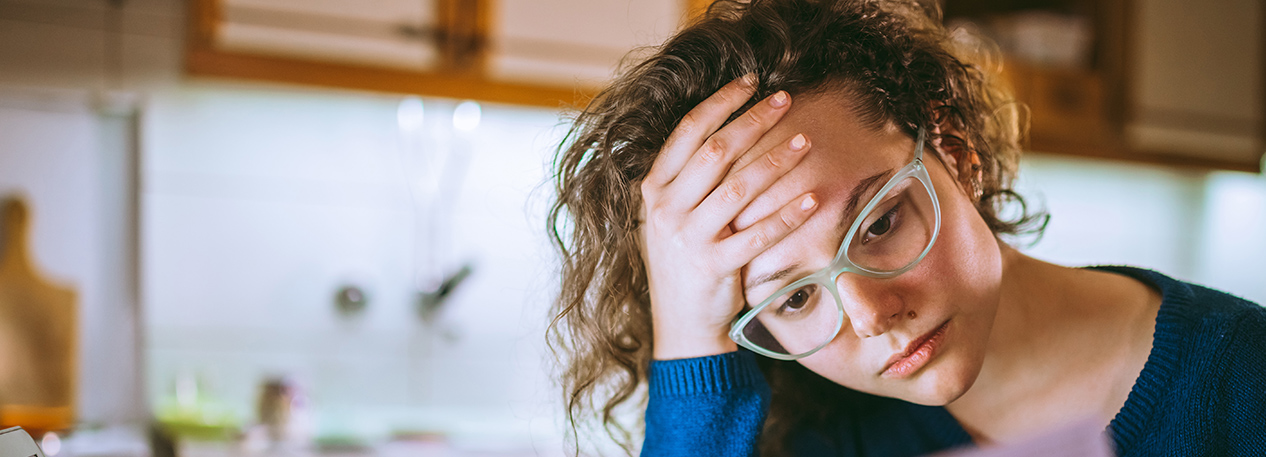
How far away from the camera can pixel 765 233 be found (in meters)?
0.75

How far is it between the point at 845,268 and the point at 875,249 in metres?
0.04

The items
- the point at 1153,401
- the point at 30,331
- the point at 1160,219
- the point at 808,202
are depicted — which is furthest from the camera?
the point at 1160,219

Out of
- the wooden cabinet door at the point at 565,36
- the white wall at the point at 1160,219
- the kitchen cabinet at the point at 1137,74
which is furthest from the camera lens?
the white wall at the point at 1160,219

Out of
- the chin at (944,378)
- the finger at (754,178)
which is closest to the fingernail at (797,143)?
the finger at (754,178)

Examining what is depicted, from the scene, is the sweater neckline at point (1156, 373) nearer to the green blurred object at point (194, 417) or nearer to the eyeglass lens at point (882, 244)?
the eyeglass lens at point (882, 244)

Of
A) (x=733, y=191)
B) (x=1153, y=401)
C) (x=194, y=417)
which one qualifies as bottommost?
(x=194, y=417)

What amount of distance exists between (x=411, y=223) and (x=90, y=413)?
0.80m

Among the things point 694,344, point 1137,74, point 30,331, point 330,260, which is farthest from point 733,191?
point 1137,74

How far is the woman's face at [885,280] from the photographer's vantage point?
0.75 metres

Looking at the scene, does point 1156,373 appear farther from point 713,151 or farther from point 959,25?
point 959,25

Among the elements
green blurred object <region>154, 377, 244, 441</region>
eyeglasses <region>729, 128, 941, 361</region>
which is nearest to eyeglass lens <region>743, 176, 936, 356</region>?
eyeglasses <region>729, 128, 941, 361</region>

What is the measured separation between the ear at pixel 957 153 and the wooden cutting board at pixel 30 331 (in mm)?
1786

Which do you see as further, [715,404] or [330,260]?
[330,260]

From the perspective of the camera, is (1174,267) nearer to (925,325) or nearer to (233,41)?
(925,325)
